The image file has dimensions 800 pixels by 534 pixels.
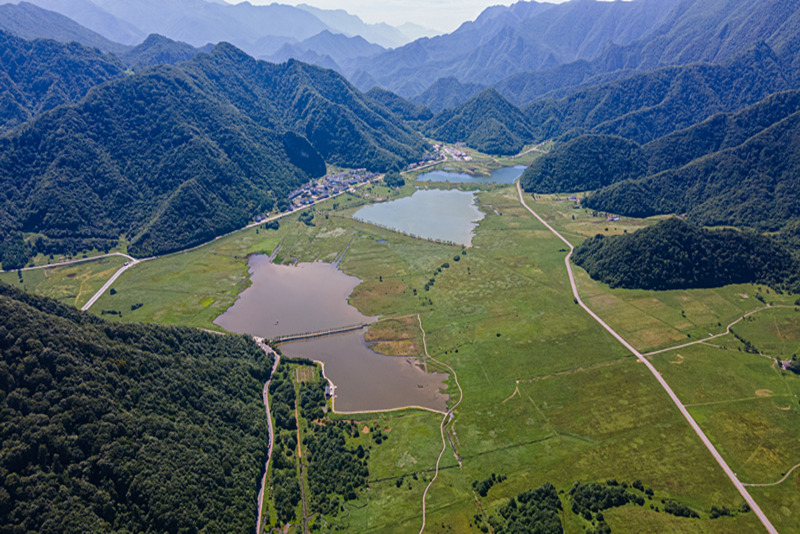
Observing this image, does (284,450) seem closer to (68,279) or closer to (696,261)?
(68,279)

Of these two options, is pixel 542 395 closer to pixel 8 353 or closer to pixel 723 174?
pixel 8 353

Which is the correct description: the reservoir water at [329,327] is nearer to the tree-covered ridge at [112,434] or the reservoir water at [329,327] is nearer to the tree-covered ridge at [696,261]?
the tree-covered ridge at [112,434]

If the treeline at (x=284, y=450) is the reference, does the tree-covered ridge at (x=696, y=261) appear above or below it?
above

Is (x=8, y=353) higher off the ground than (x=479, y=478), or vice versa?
(x=8, y=353)

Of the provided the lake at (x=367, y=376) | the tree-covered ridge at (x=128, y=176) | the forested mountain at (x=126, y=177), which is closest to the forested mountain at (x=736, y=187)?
the lake at (x=367, y=376)

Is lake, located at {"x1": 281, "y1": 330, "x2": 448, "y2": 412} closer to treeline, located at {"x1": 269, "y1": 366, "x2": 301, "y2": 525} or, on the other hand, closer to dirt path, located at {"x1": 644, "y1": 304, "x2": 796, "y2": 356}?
treeline, located at {"x1": 269, "y1": 366, "x2": 301, "y2": 525}

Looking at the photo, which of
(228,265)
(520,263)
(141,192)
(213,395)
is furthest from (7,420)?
(141,192)

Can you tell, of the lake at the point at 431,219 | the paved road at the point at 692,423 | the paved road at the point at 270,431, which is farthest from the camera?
the lake at the point at 431,219
